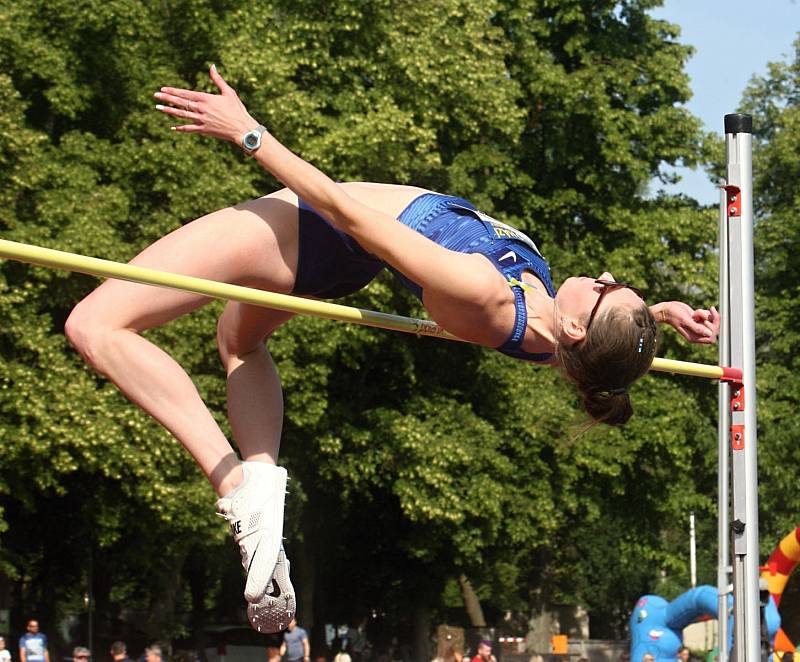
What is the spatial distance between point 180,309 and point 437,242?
29.4 inches

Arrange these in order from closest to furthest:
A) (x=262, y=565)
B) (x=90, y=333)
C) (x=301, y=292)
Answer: (x=90, y=333) → (x=262, y=565) → (x=301, y=292)

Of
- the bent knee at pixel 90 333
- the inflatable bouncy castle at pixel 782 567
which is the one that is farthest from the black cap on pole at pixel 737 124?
the inflatable bouncy castle at pixel 782 567

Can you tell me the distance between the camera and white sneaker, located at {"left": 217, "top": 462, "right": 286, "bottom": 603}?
363 cm

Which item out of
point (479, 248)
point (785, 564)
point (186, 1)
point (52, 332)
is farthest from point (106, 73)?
A: point (479, 248)

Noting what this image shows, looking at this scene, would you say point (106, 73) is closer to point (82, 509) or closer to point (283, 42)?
point (283, 42)

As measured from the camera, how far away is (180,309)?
12.1 ft

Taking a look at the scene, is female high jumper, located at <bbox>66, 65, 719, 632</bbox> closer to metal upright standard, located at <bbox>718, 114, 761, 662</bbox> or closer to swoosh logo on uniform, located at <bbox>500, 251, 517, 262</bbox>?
swoosh logo on uniform, located at <bbox>500, 251, 517, 262</bbox>

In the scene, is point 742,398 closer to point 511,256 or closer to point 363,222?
point 511,256

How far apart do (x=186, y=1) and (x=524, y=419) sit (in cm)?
730

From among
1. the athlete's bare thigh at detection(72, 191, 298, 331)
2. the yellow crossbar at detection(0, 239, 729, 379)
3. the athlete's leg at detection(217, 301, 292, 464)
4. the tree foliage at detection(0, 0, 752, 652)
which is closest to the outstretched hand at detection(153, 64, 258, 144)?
the athlete's bare thigh at detection(72, 191, 298, 331)

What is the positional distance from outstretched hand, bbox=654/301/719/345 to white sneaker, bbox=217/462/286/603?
1.60m

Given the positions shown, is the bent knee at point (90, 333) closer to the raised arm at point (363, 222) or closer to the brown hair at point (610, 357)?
the raised arm at point (363, 222)

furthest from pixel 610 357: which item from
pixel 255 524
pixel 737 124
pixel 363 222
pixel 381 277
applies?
pixel 381 277

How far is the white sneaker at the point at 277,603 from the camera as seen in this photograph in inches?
145
